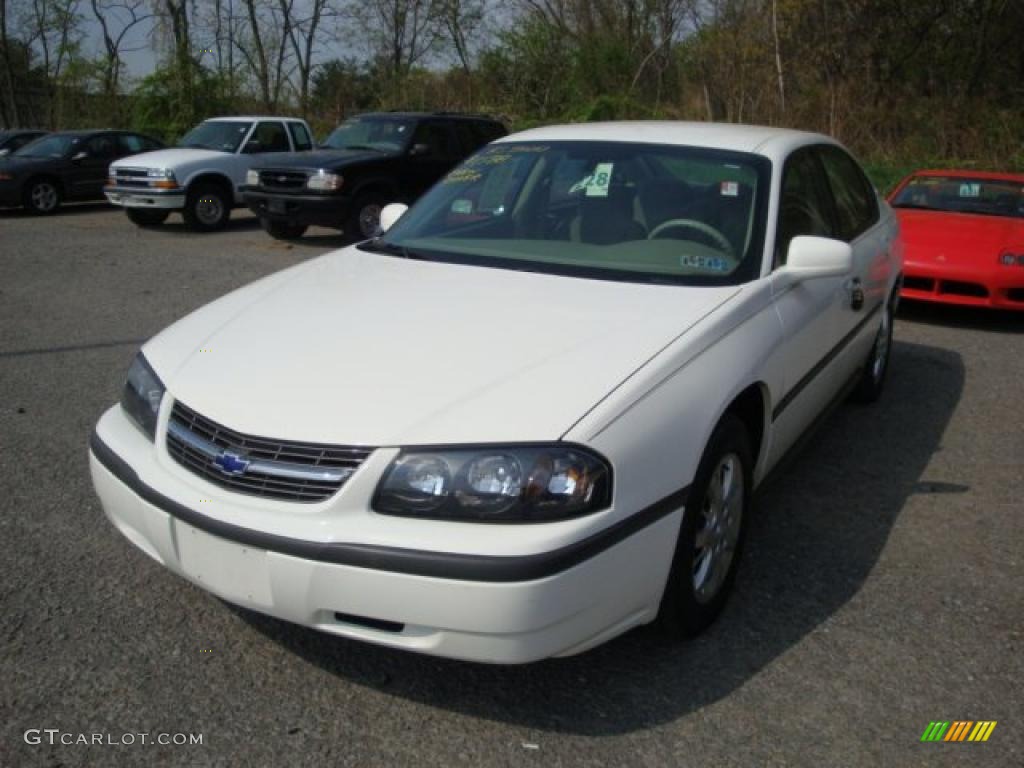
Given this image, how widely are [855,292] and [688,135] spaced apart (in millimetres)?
1062

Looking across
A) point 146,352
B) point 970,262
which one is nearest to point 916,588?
point 146,352

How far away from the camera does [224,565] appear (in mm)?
2510

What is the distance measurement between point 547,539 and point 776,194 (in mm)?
2034

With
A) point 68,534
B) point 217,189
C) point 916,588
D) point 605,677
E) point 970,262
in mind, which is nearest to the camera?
point 605,677

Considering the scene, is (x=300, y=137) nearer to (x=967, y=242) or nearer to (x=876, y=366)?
(x=967, y=242)

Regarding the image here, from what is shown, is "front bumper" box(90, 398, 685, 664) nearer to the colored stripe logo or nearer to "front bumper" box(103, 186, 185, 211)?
the colored stripe logo

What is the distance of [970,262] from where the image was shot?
765 cm

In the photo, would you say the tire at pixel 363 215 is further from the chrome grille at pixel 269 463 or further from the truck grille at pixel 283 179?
the chrome grille at pixel 269 463

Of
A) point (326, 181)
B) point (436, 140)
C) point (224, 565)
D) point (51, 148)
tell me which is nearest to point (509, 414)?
point (224, 565)

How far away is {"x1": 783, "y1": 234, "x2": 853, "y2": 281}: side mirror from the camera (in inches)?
137

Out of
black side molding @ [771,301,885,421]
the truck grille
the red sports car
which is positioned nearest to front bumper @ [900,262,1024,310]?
the red sports car

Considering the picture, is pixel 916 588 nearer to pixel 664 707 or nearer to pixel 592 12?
pixel 664 707

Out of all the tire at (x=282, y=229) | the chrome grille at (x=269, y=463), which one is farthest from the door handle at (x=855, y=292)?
the tire at (x=282, y=229)

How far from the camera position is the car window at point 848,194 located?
4.60 meters
